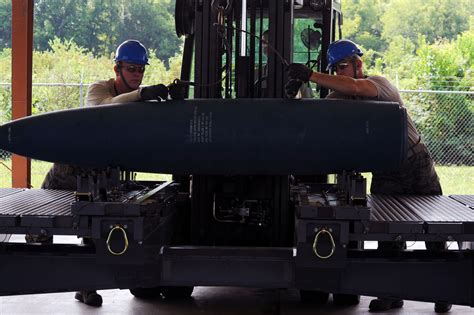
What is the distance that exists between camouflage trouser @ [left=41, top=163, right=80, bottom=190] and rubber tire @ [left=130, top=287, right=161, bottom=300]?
1.09m

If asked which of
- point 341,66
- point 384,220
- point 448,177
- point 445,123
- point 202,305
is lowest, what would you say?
point 202,305

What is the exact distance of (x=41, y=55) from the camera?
2856cm

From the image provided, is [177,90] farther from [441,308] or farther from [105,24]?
[105,24]

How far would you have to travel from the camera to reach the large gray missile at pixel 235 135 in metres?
5.78

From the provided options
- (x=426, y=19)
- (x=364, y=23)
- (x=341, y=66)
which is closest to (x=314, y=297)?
(x=341, y=66)

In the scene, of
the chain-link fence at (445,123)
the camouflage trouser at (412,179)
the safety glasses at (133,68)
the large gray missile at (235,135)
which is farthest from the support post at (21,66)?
the chain-link fence at (445,123)

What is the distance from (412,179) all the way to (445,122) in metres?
13.6

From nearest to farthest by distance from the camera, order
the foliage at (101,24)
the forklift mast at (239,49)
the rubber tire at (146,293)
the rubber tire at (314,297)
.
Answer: the forklift mast at (239,49)
the rubber tire at (314,297)
the rubber tire at (146,293)
the foliage at (101,24)

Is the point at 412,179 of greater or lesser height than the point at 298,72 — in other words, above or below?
below

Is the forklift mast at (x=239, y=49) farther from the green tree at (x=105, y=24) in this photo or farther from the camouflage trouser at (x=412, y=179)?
the green tree at (x=105, y=24)

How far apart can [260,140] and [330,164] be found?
0.51 metres

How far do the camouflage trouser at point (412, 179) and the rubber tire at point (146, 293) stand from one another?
2.11 metres

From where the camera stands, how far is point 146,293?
26.8 ft

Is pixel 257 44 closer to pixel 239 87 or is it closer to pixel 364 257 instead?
pixel 239 87
